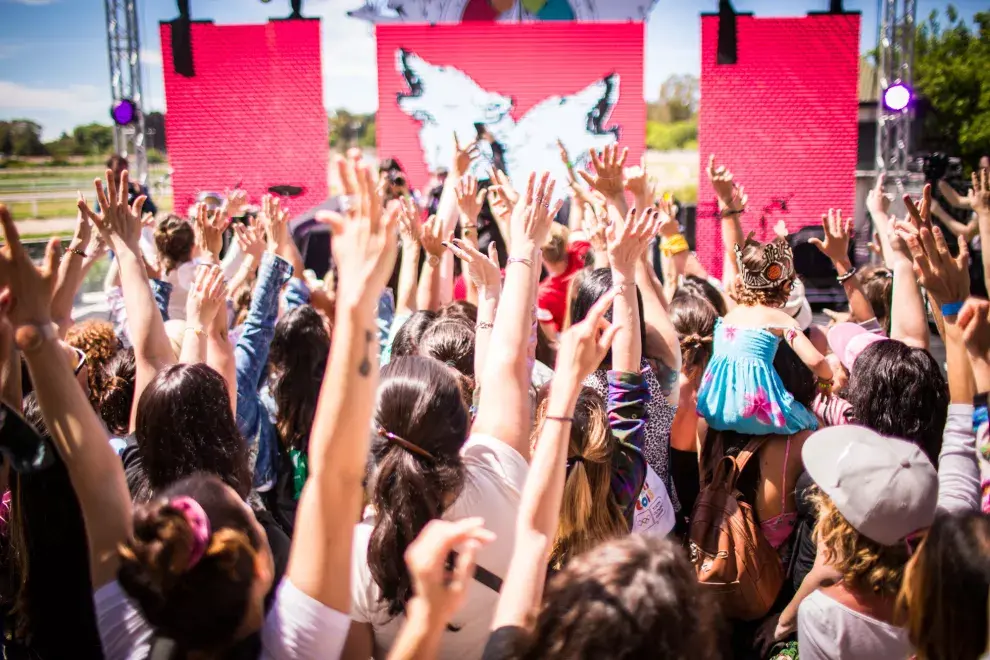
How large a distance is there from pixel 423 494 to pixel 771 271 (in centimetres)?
163

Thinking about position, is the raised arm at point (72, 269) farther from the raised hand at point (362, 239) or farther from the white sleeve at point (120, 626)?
the raised hand at point (362, 239)

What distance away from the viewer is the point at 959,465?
1722 mm

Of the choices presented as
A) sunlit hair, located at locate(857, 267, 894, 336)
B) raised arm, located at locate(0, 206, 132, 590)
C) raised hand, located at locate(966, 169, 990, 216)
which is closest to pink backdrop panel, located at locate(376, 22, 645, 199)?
sunlit hair, located at locate(857, 267, 894, 336)

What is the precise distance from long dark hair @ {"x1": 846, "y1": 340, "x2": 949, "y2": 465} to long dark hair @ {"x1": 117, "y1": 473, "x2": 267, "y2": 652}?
1.72 metres

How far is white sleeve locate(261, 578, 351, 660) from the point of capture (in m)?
1.18

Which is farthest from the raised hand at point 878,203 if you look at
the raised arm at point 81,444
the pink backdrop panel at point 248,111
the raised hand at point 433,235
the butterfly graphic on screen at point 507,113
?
the pink backdrop panel at point 248,111

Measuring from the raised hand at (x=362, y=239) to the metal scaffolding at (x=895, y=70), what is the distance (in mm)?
8032

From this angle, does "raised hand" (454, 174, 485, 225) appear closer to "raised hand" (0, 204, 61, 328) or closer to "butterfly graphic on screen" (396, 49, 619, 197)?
"raised hand" (0, 204, 61, 328)

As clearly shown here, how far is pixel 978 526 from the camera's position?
1.23 metres

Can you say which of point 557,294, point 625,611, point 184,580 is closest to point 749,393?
point 625,611

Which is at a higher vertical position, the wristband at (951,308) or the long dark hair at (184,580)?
the wristband at (951,308)

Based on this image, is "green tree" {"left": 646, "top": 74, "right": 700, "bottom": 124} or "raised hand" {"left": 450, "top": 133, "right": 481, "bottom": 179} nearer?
"raised hand" {"left": 450, "top": 133, "right": 481, "bottom": 179}

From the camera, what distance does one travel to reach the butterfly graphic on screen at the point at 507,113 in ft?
27.8

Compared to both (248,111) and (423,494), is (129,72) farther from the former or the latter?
(423,494)
